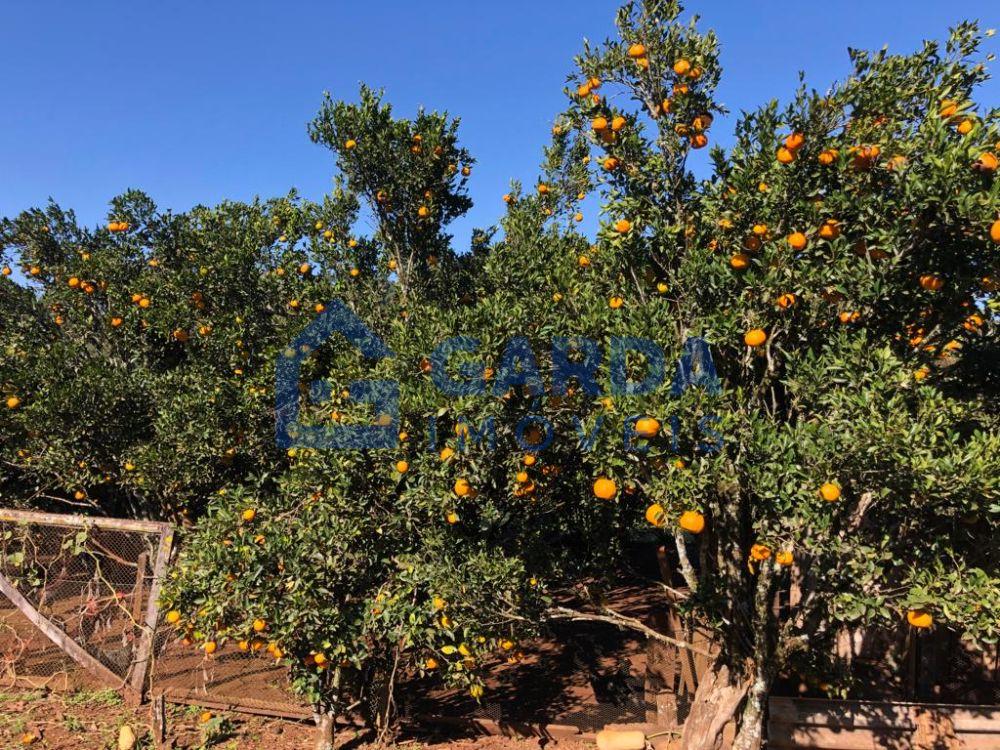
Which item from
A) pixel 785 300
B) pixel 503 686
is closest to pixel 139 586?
pixel 503 686

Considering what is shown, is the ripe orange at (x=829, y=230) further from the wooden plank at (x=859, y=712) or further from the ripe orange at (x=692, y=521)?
the wooden plank at (x=859, y=712)

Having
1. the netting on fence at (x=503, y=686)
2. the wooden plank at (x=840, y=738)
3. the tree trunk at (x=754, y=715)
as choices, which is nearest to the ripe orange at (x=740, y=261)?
the tree trunk at (x=754, y=715)

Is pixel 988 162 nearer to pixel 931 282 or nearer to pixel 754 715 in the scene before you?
pixel 931 282

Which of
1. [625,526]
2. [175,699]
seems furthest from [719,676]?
[175,699]

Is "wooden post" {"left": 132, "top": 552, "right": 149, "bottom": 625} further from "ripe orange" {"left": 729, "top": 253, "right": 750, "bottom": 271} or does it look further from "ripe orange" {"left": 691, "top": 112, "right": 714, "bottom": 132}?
"ripe orange" {"left": 691, "top": 112, "right": 714, "bottom": 132}

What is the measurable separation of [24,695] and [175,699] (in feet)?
4.20

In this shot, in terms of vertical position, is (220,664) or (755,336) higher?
(755,336)

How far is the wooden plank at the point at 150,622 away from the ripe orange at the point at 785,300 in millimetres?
5083

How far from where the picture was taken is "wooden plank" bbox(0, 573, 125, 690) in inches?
230

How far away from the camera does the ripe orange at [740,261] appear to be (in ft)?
13.3

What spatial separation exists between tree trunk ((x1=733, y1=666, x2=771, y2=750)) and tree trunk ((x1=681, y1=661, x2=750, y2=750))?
0.34 ft

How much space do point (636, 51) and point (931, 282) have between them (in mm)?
2459

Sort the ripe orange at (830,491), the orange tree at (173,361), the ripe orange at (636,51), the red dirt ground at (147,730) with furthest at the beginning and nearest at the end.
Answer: the orange tree at (173,361)
the red dirt ground at (147,730)
the ripe orange at (636,51)
the ripe orange at (830,491)

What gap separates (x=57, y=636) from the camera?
5.86 metres
